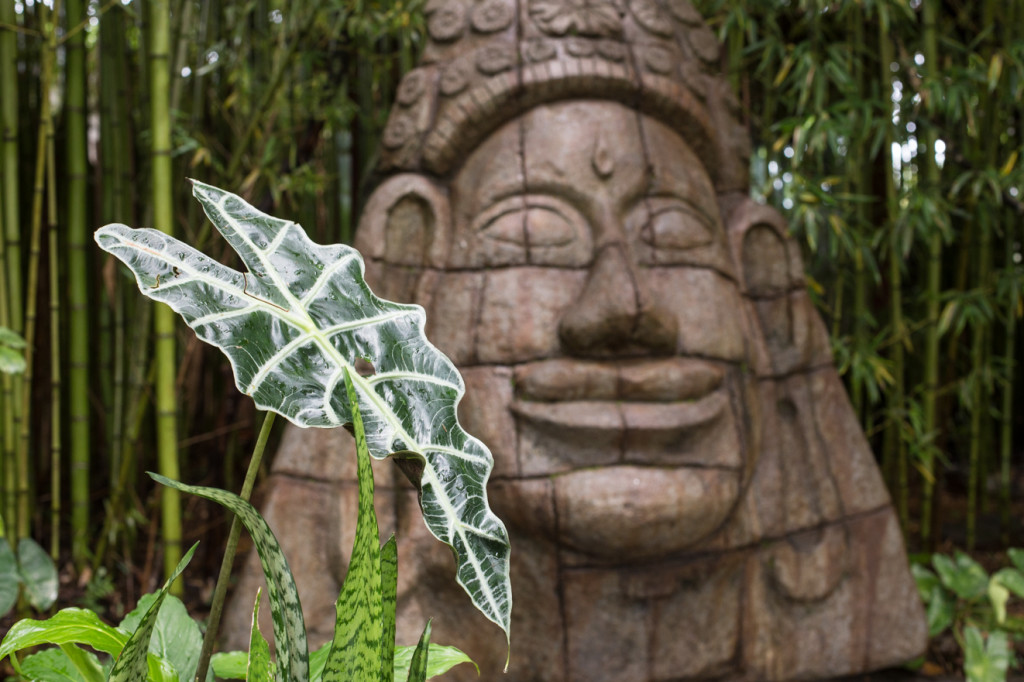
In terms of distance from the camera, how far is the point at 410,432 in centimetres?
78

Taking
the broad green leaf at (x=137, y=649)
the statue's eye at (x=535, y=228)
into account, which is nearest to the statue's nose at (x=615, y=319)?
the statue's eye at (x=535, y=228)

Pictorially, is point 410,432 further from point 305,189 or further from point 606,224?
point 305,189

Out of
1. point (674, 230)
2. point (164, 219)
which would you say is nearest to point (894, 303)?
point (674, 230)

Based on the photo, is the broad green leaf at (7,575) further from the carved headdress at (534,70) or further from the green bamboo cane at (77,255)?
the carved headdress at (534,70)

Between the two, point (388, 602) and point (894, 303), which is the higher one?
point (894, 303)

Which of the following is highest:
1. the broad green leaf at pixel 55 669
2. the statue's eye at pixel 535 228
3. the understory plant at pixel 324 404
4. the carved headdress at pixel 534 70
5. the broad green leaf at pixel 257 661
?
the carved headdress at pixel 534 70

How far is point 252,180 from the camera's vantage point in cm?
252

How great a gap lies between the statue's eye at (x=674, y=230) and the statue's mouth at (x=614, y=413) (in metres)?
0.32

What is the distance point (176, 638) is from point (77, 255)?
5.56 feet

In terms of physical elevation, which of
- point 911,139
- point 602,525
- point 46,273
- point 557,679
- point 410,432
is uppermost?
point 911,139

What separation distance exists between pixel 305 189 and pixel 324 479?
0.93m

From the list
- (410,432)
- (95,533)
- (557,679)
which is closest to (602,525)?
(557,679)

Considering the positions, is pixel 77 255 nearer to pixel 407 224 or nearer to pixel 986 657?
pixel 407 224

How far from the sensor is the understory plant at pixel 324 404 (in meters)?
0.73
